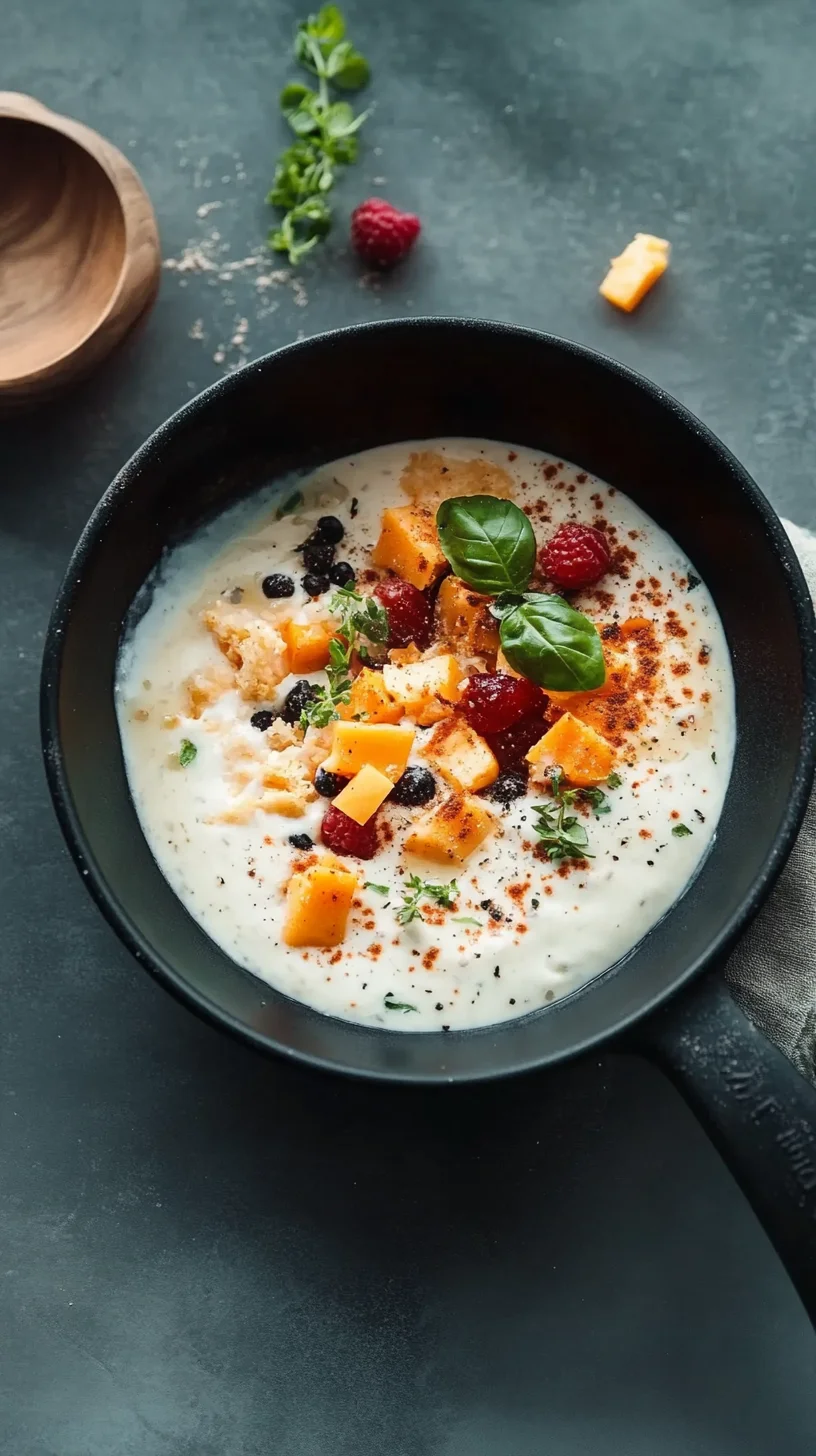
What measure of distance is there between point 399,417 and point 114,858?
1234 millimetres

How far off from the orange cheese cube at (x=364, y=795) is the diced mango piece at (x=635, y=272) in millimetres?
1392

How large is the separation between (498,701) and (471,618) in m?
0.22

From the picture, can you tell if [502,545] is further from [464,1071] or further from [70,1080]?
[70,1080]

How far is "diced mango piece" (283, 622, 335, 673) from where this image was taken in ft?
9.66

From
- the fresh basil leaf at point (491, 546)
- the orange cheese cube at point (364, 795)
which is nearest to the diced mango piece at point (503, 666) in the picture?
the fresh basil leaf at point (491, 546)

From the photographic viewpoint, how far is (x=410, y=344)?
2939 millimetres

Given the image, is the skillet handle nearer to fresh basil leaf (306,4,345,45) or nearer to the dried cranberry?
the dried cranberry

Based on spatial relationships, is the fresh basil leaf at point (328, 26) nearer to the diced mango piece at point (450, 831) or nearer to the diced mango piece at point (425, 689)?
the diced mango piece at point (425, 689)

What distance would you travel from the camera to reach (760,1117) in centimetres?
245

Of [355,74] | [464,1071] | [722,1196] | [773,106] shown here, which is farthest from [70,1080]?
[773,106]

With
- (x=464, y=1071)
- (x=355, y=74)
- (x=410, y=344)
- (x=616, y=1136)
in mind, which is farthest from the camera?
(x=355, y=74)

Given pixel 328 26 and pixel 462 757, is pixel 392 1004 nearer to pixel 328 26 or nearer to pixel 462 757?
pixel 462 757

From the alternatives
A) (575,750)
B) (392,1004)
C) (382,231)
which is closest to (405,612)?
(575,750)

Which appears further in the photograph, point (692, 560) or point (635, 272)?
point (635, 272)
